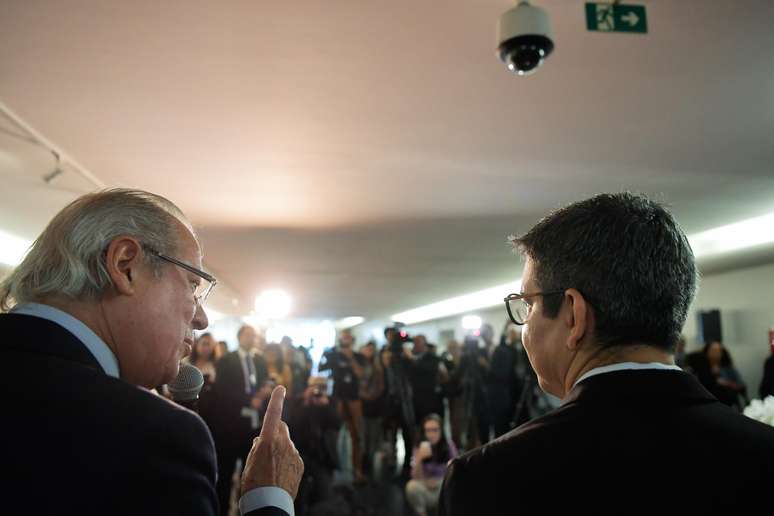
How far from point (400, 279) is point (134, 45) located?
7.82 metres

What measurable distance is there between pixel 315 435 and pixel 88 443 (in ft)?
18.0

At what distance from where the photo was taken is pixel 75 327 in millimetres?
837

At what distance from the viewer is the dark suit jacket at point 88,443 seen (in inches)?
25.4

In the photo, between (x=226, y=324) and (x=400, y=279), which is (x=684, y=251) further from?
(x=226, y=324)

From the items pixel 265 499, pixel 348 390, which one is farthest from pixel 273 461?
pixel 348 390

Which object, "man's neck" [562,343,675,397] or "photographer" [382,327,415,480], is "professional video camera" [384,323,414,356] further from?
"man's neck" [562,343,675,397]

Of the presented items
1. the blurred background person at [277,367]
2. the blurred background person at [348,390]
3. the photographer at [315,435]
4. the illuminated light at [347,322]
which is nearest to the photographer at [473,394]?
the blurred background person at [348,390]

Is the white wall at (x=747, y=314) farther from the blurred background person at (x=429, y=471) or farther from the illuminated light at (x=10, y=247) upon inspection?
the illuminated light at (x=10, y=247)

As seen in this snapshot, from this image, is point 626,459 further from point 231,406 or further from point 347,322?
point 347,322

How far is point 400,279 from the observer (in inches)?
397

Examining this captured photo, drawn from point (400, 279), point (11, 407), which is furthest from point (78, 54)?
point (400, 279)

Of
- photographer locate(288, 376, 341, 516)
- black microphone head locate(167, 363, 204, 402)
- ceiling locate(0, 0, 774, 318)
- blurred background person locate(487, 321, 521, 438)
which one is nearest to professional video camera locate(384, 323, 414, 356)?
photographer locate(288, 376, 341, 516)

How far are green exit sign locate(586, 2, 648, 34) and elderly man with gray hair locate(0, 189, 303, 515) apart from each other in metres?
1.92

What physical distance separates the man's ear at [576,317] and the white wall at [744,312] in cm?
808
